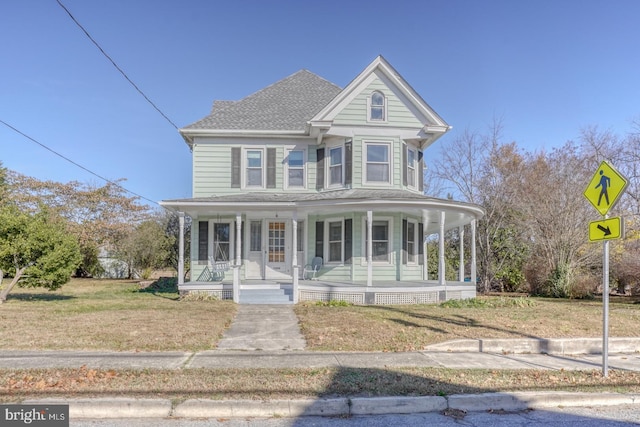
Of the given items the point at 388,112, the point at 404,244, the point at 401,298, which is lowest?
the point at 401,298

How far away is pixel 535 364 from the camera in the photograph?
6922 mm

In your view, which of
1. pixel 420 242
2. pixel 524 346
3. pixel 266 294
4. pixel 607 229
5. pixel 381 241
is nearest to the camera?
pixel 607 229

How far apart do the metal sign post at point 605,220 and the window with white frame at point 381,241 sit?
865 cm

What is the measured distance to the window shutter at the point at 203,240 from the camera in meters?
15.3

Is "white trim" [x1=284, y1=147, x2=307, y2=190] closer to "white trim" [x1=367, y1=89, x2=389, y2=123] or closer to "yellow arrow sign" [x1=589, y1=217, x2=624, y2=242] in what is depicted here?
"white trim" [x1=367, y1=89, x2=389, y2=123]

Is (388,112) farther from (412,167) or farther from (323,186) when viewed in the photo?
(323,186)

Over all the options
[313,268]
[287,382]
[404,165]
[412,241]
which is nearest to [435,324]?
[287,382]

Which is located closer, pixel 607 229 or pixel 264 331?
pixel 607 229

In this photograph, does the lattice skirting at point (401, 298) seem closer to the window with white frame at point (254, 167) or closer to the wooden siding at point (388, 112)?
the wooden siding at point (388, 112)

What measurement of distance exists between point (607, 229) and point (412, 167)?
33.0 feet

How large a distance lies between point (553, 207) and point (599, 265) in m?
3.43

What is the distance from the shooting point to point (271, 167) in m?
15.8

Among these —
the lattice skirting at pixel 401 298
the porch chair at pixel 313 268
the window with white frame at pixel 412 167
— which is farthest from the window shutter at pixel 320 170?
the lattice skirting at pixel 401 298

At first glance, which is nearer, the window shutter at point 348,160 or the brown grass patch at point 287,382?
the brown grass patch at point 287,382
